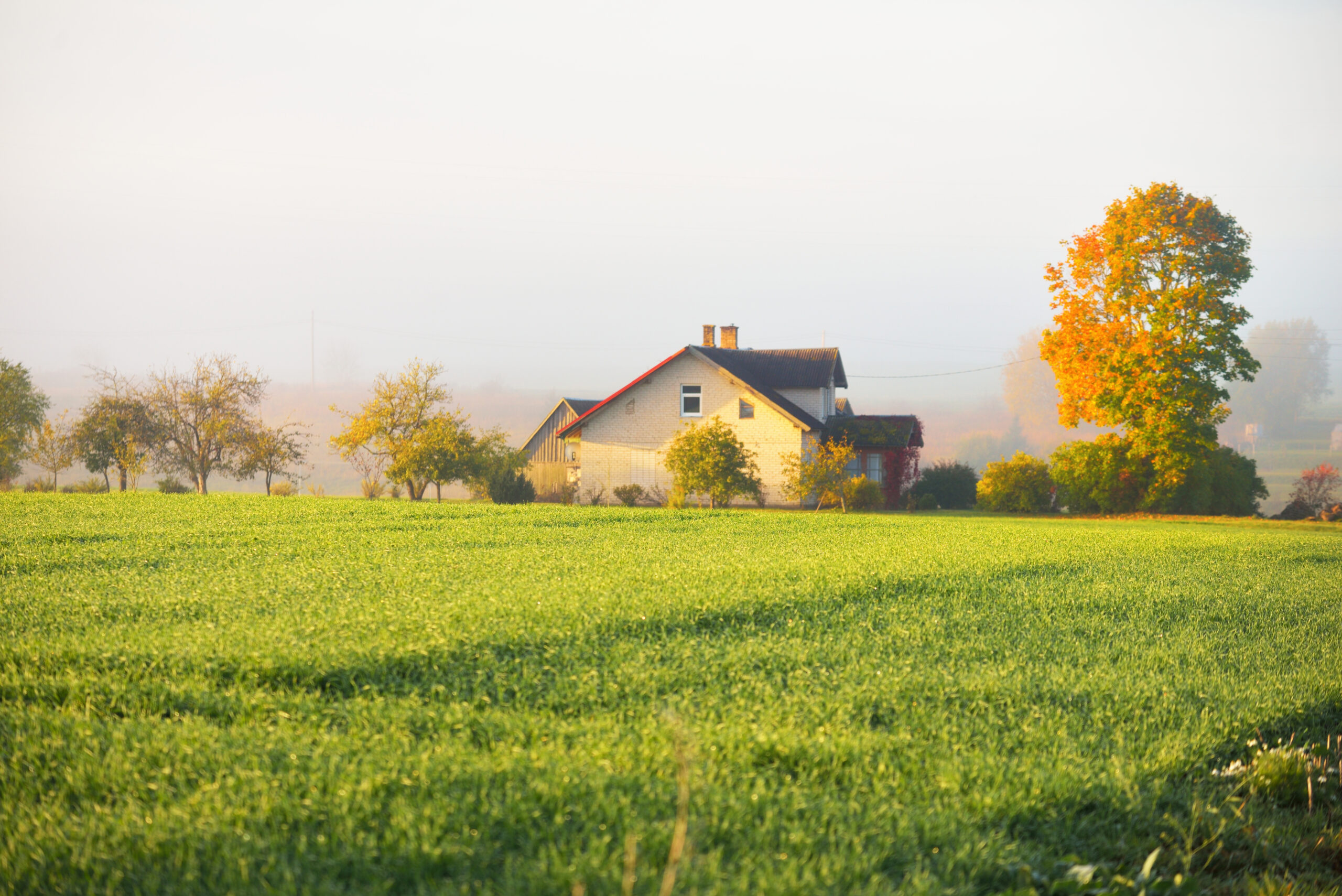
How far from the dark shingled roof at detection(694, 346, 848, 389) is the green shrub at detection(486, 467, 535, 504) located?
883 centimetres

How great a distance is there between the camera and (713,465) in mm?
26719

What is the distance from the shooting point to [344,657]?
13.3 ft

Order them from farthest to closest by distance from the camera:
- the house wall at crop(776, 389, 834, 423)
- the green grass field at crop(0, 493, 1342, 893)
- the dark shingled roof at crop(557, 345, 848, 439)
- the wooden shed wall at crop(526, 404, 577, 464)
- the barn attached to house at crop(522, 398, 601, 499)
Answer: the wooden shed wall at crop(526, 404, 577, 464) < the barn attached to house at crop(522, 398, 601, 499) < the house wall at crop(776, 389, 834, 423) < the dark shingled roof at crop(557, 345, 848, 439) < the green grass field at crop(0, 493, 1342, 893)

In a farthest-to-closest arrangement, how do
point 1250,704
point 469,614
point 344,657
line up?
point 469,614 < point 1250,704 < point 344,657

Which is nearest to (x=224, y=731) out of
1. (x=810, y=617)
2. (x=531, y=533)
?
(x=810, y=617)

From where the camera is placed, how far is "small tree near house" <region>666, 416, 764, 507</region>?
26.8 metres

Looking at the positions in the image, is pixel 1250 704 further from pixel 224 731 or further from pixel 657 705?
pixel 224 731

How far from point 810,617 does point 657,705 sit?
2.24 m

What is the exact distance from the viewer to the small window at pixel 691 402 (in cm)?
3297

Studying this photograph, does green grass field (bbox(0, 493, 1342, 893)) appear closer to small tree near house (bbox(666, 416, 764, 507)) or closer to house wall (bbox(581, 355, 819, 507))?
small tree near house (bbox(666, 416, 764, 507))

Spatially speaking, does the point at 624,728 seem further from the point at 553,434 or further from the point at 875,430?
the point at 553,434

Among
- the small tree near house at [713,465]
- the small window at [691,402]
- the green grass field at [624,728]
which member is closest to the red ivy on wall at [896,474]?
the small window at [691,402]

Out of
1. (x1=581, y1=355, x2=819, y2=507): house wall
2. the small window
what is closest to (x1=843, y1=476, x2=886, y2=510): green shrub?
(x1=581, y1=355, x2=819, y2=507): house wall

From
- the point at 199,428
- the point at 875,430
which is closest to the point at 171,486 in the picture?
the point at 199,428
